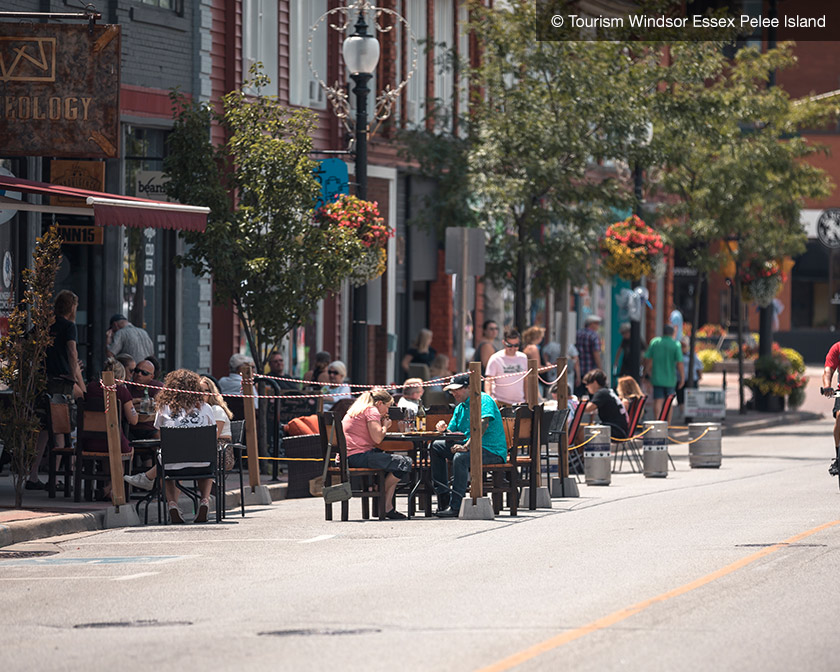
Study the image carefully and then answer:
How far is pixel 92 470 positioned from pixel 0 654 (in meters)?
7.26

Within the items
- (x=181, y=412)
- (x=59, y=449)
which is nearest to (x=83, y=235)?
(x=59, y=449)

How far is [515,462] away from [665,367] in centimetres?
1431

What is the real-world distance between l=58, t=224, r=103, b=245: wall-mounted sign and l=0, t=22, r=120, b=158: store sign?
4.34m

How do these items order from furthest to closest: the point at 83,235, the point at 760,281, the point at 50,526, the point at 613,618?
the point at 760,281
the point at 83,235
the point at 50,526
the point at 613,618

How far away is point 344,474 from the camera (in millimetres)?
15828

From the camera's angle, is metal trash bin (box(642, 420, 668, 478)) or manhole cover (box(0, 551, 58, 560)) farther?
metal trash bin (box(642, 420, 668, 478))

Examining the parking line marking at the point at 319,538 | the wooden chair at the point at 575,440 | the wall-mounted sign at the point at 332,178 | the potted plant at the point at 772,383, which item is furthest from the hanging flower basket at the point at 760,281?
the parking line marking at the point at 319,538

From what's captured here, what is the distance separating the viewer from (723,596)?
35.0 ft

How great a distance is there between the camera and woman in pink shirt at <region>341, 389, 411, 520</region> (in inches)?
627

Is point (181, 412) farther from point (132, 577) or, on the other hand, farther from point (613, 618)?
point (613, 618)

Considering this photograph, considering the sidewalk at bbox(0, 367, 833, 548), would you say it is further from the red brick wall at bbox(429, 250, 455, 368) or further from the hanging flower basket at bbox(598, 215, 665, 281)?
the red brick wall at bbox(429, 250, 455, 368)

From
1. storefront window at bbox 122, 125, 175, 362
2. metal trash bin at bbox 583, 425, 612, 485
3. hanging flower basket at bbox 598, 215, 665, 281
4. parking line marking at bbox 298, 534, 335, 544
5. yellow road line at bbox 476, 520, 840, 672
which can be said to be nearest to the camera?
yellow road line at bbox 476, 520, 840, 672

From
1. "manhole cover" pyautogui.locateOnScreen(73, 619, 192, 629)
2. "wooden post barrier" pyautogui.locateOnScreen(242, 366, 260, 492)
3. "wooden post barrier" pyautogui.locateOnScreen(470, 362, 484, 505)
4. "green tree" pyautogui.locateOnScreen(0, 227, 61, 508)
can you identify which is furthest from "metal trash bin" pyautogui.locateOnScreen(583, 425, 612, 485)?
"manhole cover" pyautogui.locateOnScreen(73, 619, 192, 629)

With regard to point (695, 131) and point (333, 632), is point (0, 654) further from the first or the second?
point (695, 131)
